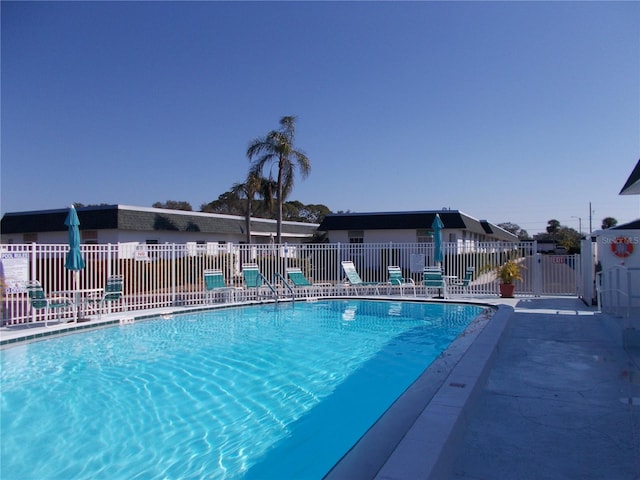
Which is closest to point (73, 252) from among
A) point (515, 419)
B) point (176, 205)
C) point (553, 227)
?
point (515, 419)

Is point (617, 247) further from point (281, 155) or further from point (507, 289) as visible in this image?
point (281, 155)

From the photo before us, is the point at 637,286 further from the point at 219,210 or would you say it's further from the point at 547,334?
the point at 219,210

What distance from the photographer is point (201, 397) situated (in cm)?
608

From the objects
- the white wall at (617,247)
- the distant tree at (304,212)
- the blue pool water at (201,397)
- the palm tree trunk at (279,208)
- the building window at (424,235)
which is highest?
the distant tree at (304,212)

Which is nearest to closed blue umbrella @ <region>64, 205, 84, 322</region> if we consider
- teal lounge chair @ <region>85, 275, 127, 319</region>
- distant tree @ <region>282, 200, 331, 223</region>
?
teal lounge chair @ <region>85, 275, 127, 319</region>

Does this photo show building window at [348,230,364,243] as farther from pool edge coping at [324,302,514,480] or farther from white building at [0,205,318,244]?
pool edge coping at [324,302,514,480]

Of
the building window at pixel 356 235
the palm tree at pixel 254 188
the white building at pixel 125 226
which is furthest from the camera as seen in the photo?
the building window at pixel 356 235

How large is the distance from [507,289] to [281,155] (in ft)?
47.5

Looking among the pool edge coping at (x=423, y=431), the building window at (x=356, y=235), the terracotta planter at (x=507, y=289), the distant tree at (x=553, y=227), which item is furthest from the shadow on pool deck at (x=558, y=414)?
the distant tree at (x=553, y=227)

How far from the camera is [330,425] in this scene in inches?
201

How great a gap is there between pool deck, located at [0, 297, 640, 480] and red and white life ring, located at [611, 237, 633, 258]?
5.49 metres

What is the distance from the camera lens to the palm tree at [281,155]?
2545 centimetres

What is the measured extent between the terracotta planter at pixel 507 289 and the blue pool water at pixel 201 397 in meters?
4.96

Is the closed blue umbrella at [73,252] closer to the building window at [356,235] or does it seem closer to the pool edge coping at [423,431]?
the pool edge coping at [423,431]
